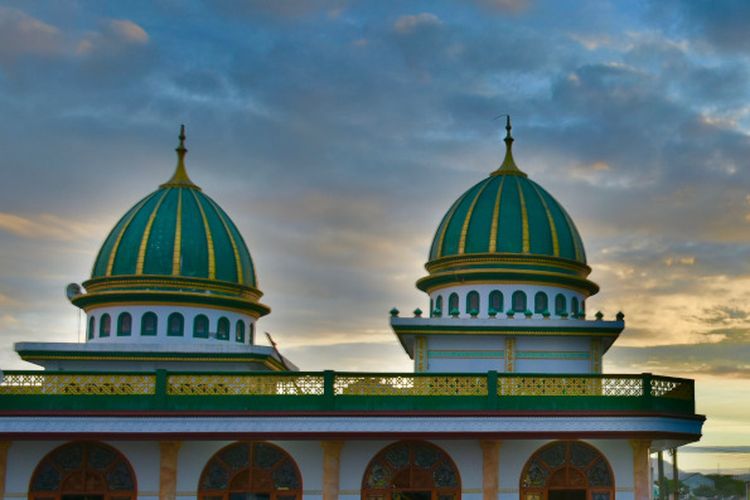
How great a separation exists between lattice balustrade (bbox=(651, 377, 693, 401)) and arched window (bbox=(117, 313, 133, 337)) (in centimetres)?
1622

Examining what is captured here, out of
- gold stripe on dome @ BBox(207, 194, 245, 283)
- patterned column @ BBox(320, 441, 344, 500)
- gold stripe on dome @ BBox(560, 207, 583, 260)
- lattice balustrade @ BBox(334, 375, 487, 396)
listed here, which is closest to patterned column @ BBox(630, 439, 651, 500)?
lattice balustrade @ BBox(334, 375, 487, 396)

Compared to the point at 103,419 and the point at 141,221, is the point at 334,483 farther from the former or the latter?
the point at 141,221

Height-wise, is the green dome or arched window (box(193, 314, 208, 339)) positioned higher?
the green dome

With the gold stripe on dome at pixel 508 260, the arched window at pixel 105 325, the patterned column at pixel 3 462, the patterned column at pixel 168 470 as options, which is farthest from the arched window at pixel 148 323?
the gold stripe on dome at pixel 508 260

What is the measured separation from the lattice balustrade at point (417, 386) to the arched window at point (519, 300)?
886 centimetres

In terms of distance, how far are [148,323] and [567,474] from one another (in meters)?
14.4

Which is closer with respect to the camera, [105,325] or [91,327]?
[105,325]

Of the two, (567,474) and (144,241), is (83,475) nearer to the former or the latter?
(144,241)

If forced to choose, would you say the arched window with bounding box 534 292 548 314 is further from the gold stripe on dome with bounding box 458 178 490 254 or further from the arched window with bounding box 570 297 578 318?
the gold stripe on dome with bounding box 458 178 490 254

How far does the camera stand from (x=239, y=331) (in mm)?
34781

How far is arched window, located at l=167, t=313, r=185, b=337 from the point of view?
33031 mm

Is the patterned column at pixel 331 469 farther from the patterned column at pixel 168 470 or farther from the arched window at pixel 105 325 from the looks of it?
the arched window at pixel 105 325

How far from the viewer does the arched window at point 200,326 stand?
33.4 metres

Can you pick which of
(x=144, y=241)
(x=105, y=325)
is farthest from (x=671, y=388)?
(x=105, y=325)
